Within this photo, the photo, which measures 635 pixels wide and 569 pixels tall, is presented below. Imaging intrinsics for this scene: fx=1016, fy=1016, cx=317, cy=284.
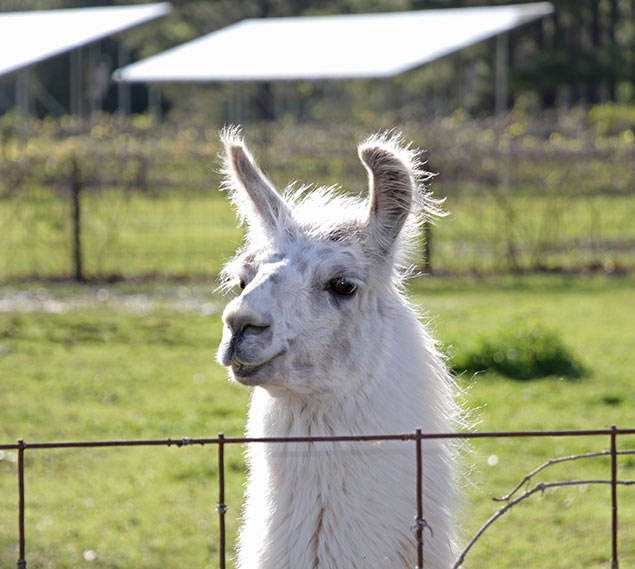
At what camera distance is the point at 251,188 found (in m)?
3.46

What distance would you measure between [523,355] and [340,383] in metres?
5.91

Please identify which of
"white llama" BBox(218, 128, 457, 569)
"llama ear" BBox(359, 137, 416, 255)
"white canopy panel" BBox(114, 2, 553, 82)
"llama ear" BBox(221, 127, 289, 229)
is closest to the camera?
"white llama" BBox(218, 128, 457, 569)

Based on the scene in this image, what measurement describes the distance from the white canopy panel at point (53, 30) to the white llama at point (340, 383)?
1907 cm

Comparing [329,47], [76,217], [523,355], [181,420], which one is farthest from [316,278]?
[329,47]

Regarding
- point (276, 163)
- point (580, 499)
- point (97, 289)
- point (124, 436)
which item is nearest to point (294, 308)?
point (580, 499)

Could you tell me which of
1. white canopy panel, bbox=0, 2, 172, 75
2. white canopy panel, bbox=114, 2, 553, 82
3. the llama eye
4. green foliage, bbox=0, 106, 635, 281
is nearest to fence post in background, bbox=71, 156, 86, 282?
green foliage, bbox=0, 106, 635, 281

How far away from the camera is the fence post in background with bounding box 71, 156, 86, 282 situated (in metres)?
14.0

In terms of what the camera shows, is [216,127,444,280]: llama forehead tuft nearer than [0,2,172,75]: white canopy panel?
Yes

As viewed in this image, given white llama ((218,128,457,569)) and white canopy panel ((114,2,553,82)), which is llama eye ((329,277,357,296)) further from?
white canopy panel ((114,2,553,82))

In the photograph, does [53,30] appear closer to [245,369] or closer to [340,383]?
[340,383]

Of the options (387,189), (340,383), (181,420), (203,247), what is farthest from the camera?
(203,247)

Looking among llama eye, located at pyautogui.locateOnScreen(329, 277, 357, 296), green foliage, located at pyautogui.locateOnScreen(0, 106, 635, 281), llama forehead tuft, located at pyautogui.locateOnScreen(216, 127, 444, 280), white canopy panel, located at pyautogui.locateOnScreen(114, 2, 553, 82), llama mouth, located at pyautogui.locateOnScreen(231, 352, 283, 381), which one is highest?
white canopy panel, located at pyautogui.locateOnScreen(114, 2, 553, 82)

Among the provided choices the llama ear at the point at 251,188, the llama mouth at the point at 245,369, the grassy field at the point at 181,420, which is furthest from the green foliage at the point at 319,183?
the llama mouth at the point at 245,369

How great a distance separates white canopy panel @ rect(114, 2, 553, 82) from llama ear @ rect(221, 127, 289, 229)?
1874 centimetres
